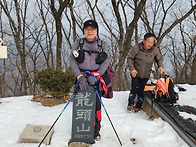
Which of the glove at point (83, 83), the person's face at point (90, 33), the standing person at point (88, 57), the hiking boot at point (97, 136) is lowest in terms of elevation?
the hiking boot at point (97, 136)

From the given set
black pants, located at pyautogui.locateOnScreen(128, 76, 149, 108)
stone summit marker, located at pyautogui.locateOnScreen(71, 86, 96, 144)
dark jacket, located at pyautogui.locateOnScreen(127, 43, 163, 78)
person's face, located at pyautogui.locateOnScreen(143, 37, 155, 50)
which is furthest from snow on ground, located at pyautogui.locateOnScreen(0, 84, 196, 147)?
person's face, located at pyautogui.locateOnScreen(143, 37, 155, 50)

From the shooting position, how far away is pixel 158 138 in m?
2.62

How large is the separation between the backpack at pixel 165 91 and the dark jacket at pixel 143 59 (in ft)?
1.32

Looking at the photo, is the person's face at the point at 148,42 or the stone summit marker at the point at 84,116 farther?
the person's face at the point at 148,42

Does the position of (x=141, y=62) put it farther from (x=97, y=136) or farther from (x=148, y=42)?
(x=97, y=136)

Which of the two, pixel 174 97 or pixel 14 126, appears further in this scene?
pixel 174 97

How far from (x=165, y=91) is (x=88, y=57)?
7.30 ft

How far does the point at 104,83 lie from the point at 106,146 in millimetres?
1058

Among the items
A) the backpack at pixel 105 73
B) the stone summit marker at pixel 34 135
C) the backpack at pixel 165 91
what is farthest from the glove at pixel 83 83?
the backpack at pixel 165 91

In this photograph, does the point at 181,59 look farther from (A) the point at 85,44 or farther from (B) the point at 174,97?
(A) the point at 85,44

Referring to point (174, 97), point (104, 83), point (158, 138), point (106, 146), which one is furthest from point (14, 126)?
point (174, 97)

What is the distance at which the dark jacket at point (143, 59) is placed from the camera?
3.70 metres

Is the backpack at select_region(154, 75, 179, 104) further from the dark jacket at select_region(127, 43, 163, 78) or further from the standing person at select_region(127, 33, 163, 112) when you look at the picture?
the dark jacket at select_region(127, 43, 163, 78)

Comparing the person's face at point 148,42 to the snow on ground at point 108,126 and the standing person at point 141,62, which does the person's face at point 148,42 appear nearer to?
the standing person at point 141,62
